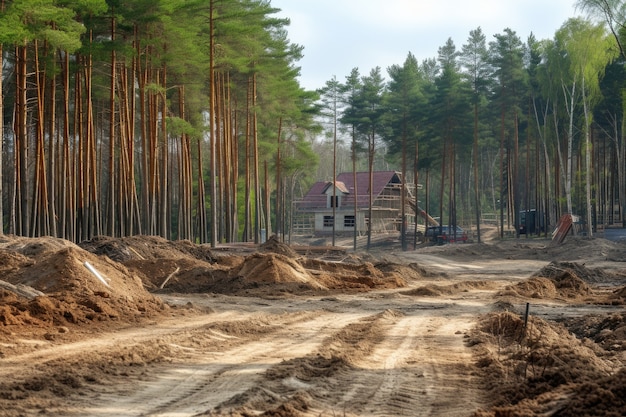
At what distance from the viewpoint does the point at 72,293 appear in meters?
16.0

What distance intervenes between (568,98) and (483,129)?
7862 mm

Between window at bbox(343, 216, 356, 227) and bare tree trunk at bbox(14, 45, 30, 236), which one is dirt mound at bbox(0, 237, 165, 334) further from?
window at bbox(343, 216, 356, 227)

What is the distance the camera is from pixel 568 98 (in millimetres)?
58938

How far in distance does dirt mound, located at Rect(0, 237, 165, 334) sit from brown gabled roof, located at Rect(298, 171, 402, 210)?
2260 inches

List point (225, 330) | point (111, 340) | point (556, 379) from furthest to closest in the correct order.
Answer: point (225, 330), point (111, 340), point (556, 379)

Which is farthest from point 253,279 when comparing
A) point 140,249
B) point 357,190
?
point 357,190

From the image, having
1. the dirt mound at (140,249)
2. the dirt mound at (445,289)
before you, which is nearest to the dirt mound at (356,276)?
the dirt mound at (445,289)

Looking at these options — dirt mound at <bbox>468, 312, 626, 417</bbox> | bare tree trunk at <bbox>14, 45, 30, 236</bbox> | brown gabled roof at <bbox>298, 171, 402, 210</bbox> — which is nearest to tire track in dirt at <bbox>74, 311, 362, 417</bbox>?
dirt mound at <bbox>468, 312, 626, 417</bbox>

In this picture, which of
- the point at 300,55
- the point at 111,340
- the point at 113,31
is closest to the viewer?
the point at 111,340

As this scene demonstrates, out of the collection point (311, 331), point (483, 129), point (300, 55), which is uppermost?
point (300, 55)

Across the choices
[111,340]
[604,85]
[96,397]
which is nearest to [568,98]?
[604,85]

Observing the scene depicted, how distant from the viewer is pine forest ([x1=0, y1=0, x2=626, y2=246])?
115ft

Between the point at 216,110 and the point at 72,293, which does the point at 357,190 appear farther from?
the point at 72,293

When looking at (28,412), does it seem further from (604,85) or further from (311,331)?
(604,85)
